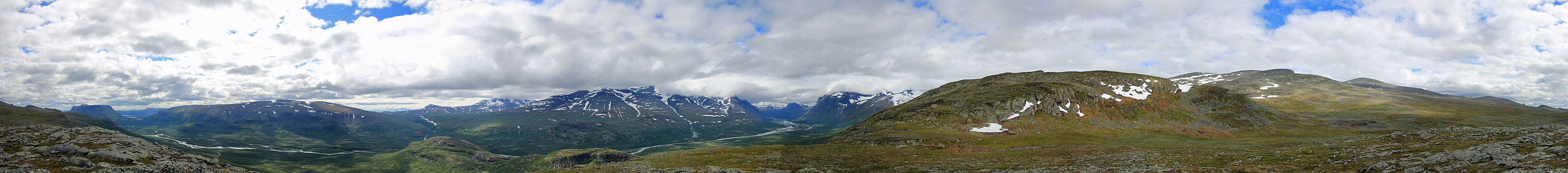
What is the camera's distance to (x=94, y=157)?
8394 centimetres

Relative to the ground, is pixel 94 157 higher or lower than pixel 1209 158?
lower

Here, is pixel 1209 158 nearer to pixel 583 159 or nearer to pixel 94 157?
pixel 94 157

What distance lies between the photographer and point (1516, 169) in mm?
31031

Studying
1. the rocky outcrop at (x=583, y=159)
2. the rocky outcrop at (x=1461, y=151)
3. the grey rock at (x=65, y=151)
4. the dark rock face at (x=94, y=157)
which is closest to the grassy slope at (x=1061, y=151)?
the rocky outcrop at (x=1461, y=151)

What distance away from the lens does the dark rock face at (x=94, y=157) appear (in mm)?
70812

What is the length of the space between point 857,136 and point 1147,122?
94.9 meters

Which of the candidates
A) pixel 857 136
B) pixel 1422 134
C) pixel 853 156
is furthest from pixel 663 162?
pixel 1422 134

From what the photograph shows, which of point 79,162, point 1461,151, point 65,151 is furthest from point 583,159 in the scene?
point 1461,151

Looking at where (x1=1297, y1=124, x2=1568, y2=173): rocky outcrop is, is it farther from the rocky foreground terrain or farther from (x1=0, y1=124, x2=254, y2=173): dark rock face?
(x1=0, y1=124, x2=254, y2=173): dark rock face

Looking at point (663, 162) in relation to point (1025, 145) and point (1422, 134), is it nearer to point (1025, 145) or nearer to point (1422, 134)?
point (1025, 145)

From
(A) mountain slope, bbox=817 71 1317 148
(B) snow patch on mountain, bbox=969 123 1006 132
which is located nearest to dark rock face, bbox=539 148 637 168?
(A) mountain slope, bbox=817 71 1317 148

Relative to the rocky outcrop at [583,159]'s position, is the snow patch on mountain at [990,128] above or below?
above

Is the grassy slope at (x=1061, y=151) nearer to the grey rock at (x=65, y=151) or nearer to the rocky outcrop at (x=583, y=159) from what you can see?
the rocky outcrop at (x=583, y=159)

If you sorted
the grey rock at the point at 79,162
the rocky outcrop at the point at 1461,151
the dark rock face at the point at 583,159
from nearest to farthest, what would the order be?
the rocky outcrop at the point at 1461,151, the grey rock at the point at 79,162, the dark rock face at the point at 583,159
